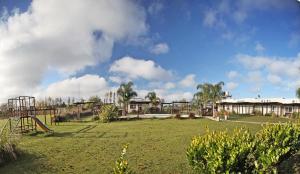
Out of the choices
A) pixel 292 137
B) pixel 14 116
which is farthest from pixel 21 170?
pixel 14 116

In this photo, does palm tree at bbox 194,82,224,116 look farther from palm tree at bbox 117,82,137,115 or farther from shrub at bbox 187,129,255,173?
shrub at bbox 187,129,255,173

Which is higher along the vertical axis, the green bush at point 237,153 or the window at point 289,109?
the green bush at point 237,153

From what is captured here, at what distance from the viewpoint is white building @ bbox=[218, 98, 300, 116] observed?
27.0 m

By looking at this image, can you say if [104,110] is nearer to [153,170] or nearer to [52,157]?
[52,157]

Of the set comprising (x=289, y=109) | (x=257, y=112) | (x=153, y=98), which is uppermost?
(x=153, y=98)

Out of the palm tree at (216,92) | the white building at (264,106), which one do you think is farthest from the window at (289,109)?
the palm tree at (216,92)

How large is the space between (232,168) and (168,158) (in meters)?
2.91

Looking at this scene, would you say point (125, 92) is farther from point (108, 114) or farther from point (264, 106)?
point (264, 106)

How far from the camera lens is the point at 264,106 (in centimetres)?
2969

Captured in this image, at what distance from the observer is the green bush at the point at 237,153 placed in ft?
11.2

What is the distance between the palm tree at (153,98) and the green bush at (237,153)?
95.8 feet

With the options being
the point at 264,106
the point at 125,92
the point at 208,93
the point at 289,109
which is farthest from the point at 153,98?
the point at 289,109

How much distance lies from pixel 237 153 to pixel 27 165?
5024 mm

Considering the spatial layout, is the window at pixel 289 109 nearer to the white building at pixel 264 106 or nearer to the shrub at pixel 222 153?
the white building at pixel 264 106
